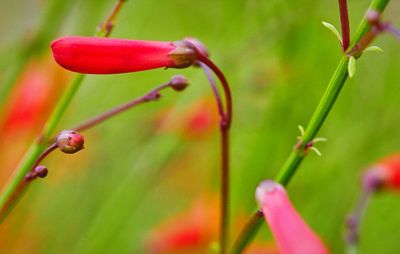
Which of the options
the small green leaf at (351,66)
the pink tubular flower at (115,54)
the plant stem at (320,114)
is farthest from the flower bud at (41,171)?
the small green leaf at (351,66)

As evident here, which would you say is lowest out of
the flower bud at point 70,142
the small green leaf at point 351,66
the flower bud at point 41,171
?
the flower bud at point 41,171

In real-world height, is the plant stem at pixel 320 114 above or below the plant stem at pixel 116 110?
above

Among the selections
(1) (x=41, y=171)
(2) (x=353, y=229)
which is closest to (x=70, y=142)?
(1) (x=41, y=171)

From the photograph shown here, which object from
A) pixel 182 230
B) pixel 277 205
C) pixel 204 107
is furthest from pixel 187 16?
pixel 277 205

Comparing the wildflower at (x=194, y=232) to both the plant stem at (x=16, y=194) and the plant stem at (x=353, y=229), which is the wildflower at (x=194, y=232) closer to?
the plant stem at (x=353, y=229)

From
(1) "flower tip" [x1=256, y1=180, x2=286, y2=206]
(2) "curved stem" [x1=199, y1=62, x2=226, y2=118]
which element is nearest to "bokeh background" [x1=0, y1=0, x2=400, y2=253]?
(2) "curved stem" [x1=199, y1=62, x2=226, y2=118]

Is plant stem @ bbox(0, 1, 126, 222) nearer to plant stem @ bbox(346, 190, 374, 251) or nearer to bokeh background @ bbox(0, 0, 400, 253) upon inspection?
plant stem @ bbox(346, 190, 374, 251)

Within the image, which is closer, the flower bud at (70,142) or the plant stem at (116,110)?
the flower bud at (70,142)

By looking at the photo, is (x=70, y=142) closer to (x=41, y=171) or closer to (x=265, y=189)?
(x=41, y=171)
